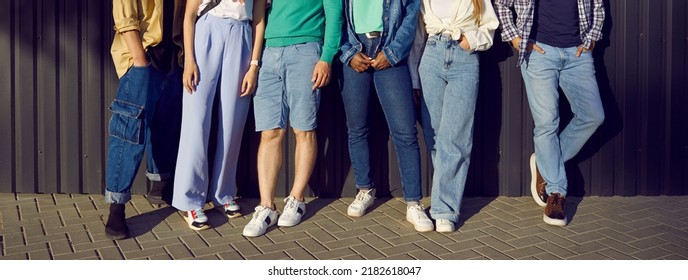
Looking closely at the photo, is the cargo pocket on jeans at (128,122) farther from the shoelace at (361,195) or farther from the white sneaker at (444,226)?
the white sneaker at (444,226)

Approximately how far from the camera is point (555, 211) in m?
6.54

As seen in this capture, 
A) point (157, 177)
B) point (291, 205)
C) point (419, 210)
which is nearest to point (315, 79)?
point (291, 205)

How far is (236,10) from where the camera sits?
6223 mm

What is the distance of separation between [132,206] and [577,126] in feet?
11.3

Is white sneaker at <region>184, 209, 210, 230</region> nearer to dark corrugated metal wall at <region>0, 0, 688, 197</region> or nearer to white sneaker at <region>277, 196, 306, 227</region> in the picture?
white sneaker at <region>277, 196, 306, 227</region>

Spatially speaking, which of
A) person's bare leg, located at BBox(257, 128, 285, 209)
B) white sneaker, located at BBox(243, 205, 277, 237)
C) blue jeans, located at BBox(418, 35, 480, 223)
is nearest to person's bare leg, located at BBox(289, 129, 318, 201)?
person's bare leg, located at BBox(257, 128, 285, 209)

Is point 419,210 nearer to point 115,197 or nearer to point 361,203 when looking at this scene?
point 361,203

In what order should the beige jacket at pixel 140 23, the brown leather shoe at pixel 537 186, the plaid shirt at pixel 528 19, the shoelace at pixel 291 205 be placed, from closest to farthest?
the beige jacket at pixel 140 23, the shoelace at pixel 291 205, the plaid shirt at pixel 528 19, the brown leather shoe at pixel 537 186

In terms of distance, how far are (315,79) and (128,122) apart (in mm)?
1301

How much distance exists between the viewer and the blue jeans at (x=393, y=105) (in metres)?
6.39

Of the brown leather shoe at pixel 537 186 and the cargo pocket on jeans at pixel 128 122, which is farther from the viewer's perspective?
the brown leather shoe at pixel 537 186

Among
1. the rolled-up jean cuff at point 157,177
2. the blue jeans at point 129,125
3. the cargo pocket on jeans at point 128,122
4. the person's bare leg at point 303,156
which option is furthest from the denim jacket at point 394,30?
the rolled-up jean cuff at point 157,177

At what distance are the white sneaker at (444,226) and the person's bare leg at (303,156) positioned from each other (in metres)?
1.00

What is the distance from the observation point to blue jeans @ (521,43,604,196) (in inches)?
262
